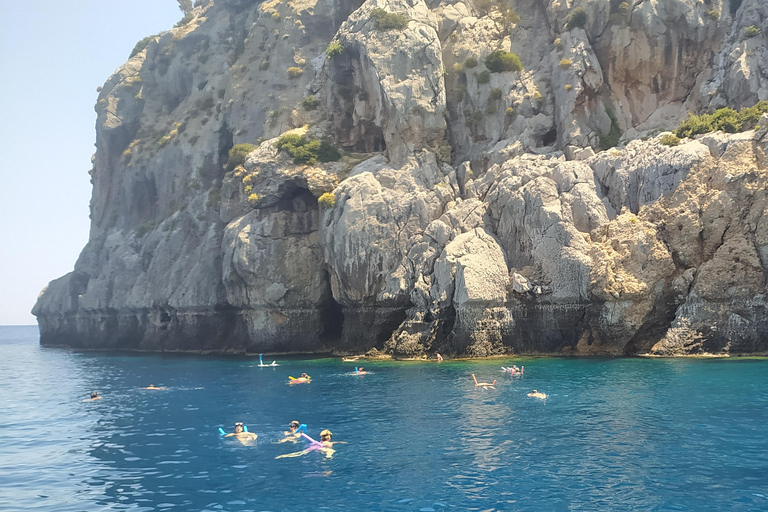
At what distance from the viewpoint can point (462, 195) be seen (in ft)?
193

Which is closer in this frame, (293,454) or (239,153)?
(293,454)

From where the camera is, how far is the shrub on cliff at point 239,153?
73.2 m

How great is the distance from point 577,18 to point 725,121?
1961cm

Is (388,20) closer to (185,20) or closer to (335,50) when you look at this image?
(335,50)

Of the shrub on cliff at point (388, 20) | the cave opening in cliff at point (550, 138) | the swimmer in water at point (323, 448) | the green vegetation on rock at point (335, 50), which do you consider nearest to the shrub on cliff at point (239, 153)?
the green vegetation on rock at point (335, 50)

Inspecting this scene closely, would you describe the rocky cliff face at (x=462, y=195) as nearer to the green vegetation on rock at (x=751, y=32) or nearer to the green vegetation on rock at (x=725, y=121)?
the green vegetation on rock at (x=751, y=32)

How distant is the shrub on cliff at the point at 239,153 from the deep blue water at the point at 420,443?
3662cm

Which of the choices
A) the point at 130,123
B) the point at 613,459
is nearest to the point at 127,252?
the point at 130,123

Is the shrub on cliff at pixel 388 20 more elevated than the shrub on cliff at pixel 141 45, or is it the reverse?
the shrub on cliff at pixel 141 45

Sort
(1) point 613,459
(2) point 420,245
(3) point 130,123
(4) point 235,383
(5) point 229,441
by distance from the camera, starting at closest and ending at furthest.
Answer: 1. (1) point 613,459
2. (5) point 229,441
3. (4) point 235,383
4. (2) point 420,245
5. (3) point 130,123

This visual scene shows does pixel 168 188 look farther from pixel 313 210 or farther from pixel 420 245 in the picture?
pixel 420 245

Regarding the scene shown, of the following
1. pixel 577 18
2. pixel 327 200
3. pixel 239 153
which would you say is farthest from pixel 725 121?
pixel 239 153

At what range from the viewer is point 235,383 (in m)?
43.3

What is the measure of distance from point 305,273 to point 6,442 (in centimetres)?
3588
